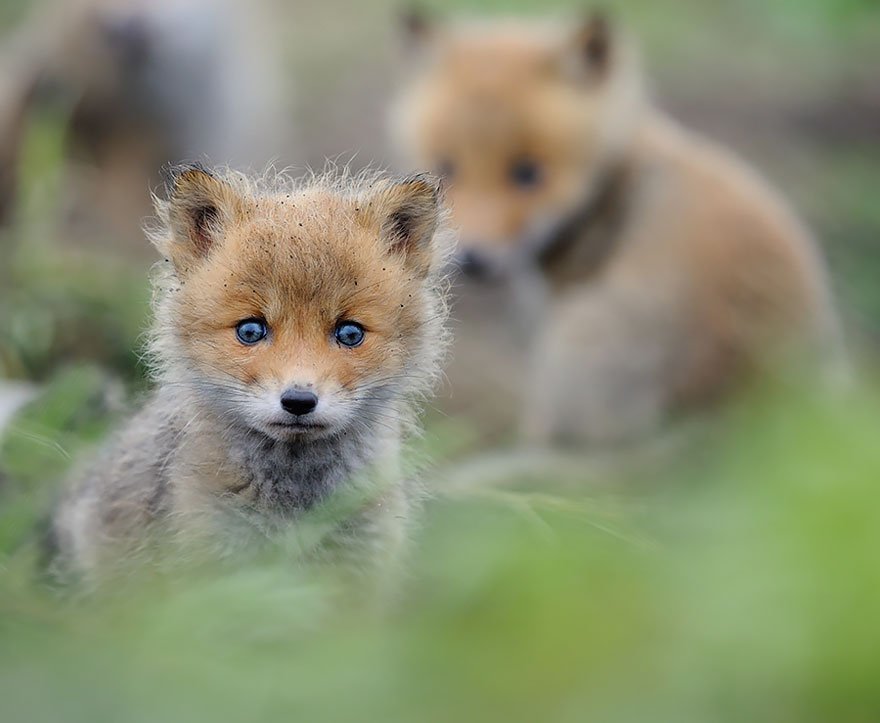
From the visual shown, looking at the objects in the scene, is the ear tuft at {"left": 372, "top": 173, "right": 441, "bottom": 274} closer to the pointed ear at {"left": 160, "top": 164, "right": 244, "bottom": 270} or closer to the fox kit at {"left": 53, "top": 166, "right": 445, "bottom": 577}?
the fox kit at {"left": 53, "top": 166, "right": 445, "bottom": 577}

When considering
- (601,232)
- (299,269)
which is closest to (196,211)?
(299,269)

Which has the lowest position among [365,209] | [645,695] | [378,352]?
[645,695]

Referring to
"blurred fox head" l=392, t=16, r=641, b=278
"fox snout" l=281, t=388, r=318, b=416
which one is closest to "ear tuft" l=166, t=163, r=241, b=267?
"fox snout" l=281, t=388, r=318, b=416

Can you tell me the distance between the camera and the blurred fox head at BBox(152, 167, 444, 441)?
3.75m

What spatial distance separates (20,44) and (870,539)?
38.1 feet

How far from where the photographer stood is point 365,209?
407 centimetres

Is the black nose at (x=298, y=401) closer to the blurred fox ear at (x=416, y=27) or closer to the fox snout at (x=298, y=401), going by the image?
the fox snout at (x=298, y=401)

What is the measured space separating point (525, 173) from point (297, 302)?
4467 mm

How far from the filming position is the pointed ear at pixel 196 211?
3996 millimetres

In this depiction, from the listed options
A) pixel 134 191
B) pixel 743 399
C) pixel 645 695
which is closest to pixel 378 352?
pixel 645 695

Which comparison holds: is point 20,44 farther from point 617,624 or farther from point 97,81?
point 617,624

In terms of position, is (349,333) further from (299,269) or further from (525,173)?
(525,173)

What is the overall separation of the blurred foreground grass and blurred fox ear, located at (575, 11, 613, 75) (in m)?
5.68

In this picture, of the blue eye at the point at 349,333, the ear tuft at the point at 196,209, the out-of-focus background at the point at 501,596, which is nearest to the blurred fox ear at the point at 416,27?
the out-of-focus background at the point at 501,596
